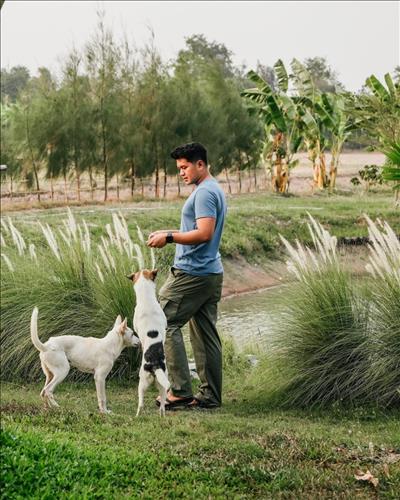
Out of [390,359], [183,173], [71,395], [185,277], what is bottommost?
[71,395]

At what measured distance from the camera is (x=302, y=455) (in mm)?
5020

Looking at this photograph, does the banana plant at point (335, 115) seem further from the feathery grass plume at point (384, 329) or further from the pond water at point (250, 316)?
the feathery grass plume at point (384, 329)

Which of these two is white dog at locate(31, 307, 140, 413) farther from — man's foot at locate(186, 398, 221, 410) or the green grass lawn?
man's foot at locate(186, 398, 221, 410)

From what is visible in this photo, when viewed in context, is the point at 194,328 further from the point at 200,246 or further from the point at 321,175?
the point at 321,175

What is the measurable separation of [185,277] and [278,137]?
941 inches

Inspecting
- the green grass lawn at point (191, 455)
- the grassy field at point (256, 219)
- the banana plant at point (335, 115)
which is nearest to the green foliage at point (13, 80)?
the banana plant at point (335, 115)

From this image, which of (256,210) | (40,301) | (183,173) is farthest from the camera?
(256,210)

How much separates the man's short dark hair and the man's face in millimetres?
27

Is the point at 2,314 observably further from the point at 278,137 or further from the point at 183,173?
the point at 278,137

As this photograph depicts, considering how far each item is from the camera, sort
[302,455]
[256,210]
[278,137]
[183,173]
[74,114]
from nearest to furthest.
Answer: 1. [302,455]
2. [183,173]
3. [256,210]
4. [74,114]
5. [278,137]

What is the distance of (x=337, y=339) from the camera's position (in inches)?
282

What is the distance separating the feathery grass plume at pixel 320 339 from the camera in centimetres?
705

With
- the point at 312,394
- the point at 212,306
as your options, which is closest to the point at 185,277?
the point at 212,306

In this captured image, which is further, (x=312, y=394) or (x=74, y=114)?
(x=74, y=114)
